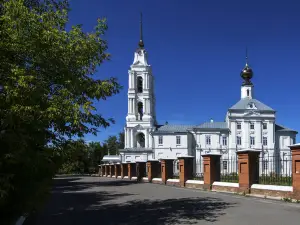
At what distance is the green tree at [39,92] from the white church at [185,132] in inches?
2471

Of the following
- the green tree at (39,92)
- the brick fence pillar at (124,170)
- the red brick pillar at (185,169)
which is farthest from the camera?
the brick fence pillar at (124,170)

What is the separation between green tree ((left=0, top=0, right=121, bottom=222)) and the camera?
6.21 metres

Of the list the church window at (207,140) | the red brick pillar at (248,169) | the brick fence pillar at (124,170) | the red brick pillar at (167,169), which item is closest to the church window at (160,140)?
the church window at (207,140)

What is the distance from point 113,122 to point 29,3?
3.61 m

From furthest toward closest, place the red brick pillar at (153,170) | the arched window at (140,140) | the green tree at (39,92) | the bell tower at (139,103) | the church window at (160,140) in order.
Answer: the arched window at (140,140)
the church window at (160,140)
the bell tower at (139,103)
the red brick pillar at (153,170)
the green tree at (39,92)

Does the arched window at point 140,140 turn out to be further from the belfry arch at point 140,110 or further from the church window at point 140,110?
the belfry arch at point 140,110

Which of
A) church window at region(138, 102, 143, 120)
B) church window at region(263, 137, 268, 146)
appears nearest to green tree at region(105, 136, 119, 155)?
church window at region(138, 102, 143, 120)

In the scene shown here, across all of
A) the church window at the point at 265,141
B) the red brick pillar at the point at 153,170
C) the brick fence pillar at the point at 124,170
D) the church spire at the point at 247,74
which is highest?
the church spire at the point at 247,74

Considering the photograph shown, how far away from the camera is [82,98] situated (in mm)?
8852

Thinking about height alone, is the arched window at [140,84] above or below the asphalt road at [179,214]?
above

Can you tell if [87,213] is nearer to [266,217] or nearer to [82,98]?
[82,98]

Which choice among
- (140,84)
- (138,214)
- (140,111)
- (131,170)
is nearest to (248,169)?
(138,214)

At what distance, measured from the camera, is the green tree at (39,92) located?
20.4 feet

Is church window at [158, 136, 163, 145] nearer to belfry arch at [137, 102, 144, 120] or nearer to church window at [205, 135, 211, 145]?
belfry arch at [137, 102, 144, 120]
